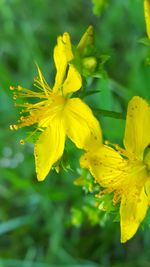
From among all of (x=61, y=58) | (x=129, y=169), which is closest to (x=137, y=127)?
(x=129, y=169)

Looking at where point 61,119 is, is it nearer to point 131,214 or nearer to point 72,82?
point 72,82

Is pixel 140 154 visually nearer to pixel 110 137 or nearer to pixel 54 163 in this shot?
pixel 54 163

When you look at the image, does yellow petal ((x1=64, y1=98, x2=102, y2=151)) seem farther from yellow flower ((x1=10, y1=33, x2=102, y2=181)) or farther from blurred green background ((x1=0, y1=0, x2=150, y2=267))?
blurred green background ((x1=0, y1=0, x2=150, y2=267))

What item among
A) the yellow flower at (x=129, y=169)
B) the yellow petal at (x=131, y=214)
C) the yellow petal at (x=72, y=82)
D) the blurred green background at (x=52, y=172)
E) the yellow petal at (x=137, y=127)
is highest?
the yellow petal at (x=72, y=82)

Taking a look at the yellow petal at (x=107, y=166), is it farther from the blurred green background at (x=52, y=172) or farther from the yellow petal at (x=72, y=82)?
the blurred green background at (x=52, y=172)

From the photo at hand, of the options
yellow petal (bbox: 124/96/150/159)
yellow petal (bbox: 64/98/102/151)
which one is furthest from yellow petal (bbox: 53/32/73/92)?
yellow petal (bbox: 124/96/150/159)

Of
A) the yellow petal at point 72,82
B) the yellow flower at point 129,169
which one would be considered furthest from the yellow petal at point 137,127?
the yellow petal at point 72,82
